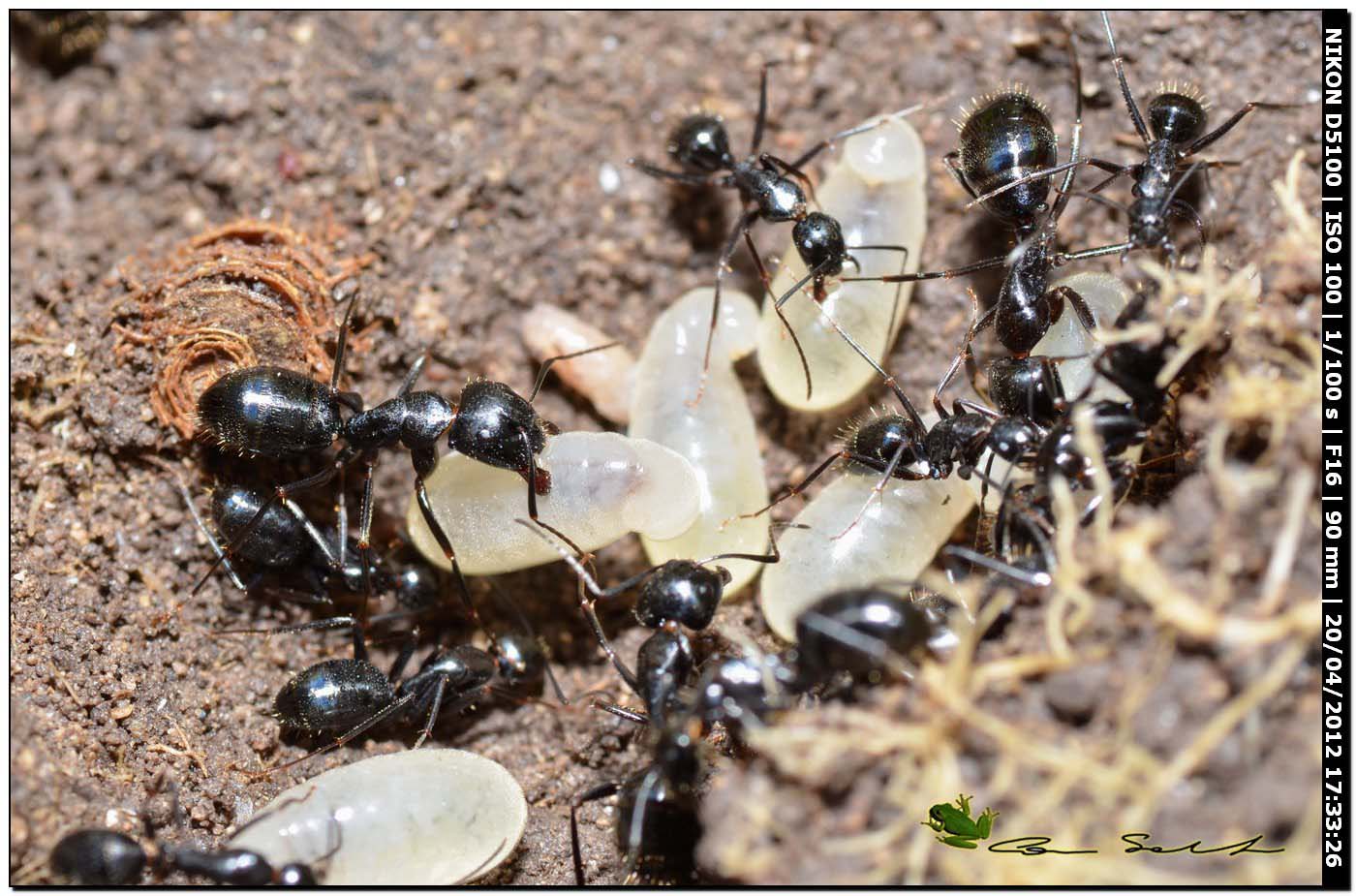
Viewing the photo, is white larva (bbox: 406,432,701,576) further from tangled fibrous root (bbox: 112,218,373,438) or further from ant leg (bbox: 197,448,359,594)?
tangled fibrous root (bbox: 112,218,373,438)

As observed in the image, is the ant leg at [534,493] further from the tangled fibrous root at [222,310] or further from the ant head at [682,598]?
the tangled fibrous root at [222,310]

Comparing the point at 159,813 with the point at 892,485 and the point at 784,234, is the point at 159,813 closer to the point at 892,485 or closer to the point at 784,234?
the point at 892,485

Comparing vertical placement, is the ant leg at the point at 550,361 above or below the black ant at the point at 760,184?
below

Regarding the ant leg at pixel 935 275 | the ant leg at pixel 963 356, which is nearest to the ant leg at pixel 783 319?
the ant leg at pixel 935 275

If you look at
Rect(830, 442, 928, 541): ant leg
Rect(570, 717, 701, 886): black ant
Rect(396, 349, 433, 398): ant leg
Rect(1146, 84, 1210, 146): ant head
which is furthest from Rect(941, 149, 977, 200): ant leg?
Rect(570, 717, 701, 886): black ant

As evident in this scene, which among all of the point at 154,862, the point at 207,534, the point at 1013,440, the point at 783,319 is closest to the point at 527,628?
the point at 207,534

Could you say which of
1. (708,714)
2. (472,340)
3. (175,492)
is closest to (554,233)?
(472,340)
